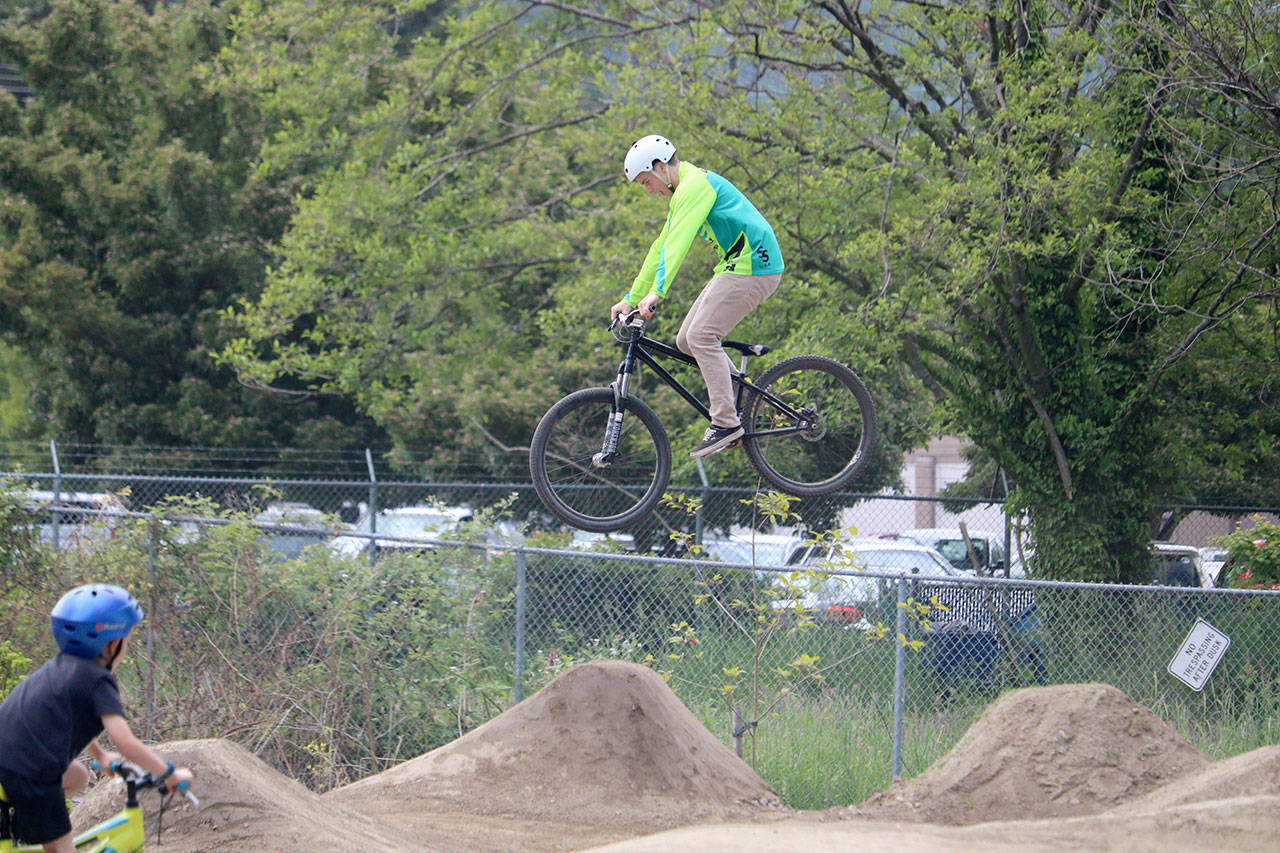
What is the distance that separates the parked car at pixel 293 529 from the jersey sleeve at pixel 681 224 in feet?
13.1

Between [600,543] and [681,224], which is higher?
[681,224]

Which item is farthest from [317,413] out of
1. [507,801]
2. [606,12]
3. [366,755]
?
[507,801]

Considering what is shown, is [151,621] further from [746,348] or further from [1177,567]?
[1177,567]

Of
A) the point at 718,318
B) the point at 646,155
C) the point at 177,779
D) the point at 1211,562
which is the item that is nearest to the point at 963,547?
the point at 1211,562

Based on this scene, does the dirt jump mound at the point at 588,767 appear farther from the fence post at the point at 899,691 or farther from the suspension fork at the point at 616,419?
the suspension fork at the point at 616,419

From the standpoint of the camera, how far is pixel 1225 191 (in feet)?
34.7

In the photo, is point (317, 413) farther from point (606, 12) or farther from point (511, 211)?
point (606, 12)

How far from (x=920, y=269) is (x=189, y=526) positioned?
24.3ft

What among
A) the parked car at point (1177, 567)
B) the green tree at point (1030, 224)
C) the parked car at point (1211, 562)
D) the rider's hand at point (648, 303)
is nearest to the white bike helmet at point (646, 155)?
the rider's hand at point (648, 303)

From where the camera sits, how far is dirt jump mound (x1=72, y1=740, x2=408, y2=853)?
5.77 m

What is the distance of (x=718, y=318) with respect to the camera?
6.20 metres

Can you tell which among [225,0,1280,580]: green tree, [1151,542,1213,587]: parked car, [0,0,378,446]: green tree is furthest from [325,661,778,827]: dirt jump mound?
[0,0,378,446]: green tree

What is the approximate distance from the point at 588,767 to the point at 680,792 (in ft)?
2.16

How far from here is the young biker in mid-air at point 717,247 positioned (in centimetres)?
597
